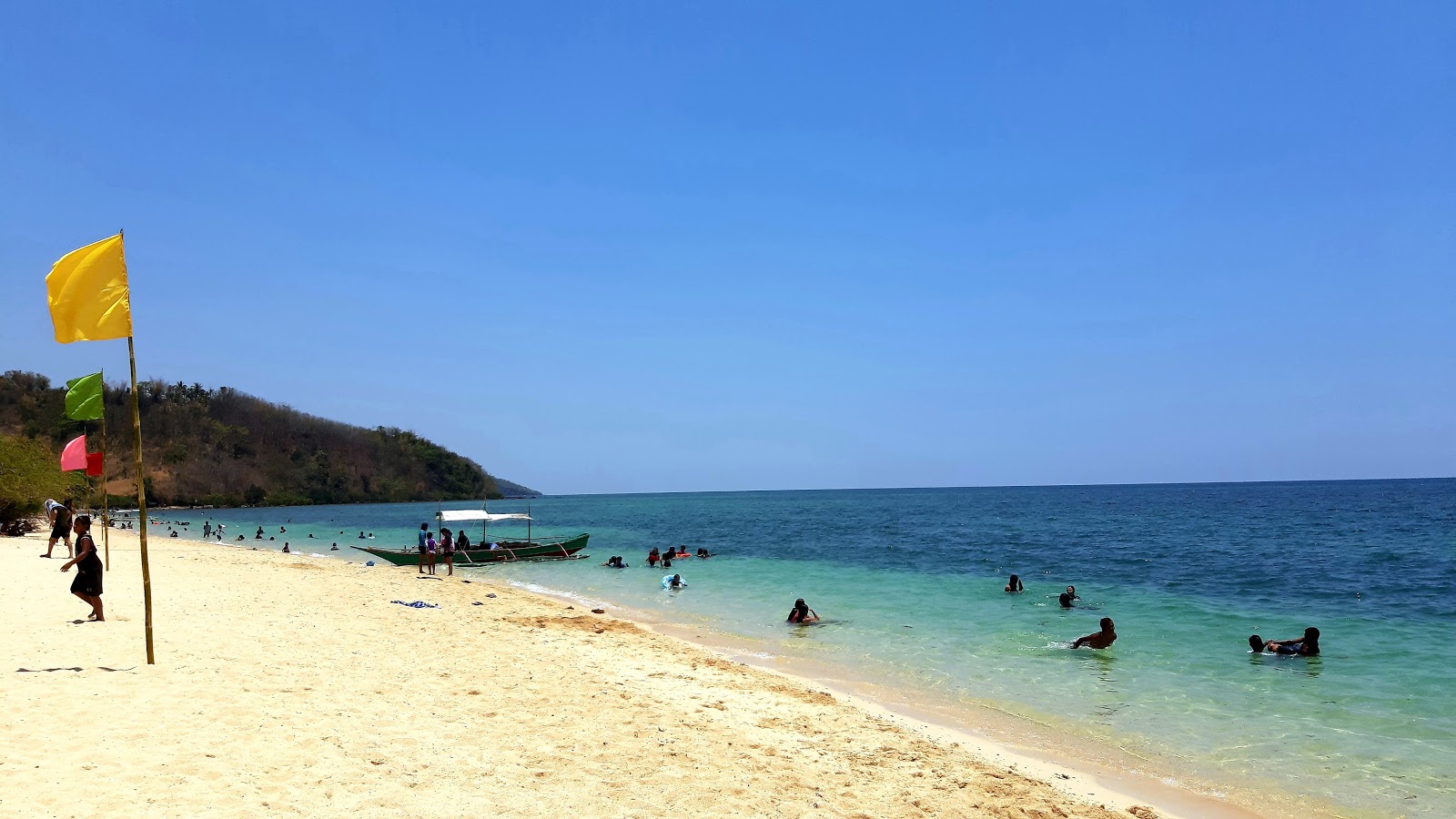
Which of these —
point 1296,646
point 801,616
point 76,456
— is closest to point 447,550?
point 76,456

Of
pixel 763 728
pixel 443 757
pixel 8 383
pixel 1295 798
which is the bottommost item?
pixel 1295 798

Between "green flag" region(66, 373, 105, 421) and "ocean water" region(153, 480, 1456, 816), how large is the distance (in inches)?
213

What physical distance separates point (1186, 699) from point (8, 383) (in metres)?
156

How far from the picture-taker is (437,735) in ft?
25.0

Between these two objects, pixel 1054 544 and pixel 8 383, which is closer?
pixel 1054 544

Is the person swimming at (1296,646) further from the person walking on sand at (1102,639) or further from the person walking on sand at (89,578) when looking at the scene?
the person walking on sand at (89,578)

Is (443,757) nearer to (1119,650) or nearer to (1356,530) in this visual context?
(1119,650)

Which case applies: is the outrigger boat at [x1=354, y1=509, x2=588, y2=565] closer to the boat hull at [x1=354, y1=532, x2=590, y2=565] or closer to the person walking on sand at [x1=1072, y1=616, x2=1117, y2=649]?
the boat hull at [x1=354, y1=532, x2=590, y2=565]

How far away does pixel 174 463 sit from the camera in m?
128

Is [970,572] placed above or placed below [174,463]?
below

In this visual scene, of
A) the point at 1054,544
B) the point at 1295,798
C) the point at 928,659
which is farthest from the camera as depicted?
the point at 1054,544

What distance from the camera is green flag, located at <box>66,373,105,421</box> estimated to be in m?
14.6

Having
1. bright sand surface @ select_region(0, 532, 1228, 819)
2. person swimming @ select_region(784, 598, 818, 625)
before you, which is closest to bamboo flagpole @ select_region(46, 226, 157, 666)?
bright sand surface @ select_region(0, 532, 1228, 819)

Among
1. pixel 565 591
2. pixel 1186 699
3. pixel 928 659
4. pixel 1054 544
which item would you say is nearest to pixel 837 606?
pixel 928 659
